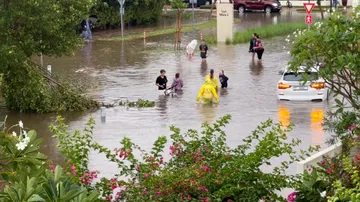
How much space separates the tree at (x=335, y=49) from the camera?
507 inches

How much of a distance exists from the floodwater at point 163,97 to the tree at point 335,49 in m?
2.78

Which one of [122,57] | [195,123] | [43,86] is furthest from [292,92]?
[122,57]

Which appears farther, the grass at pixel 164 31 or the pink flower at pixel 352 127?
the grass at pixel 164 31

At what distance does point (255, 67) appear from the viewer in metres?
37.2

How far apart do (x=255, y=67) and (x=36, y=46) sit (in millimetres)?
13011

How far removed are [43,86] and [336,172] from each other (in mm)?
17970

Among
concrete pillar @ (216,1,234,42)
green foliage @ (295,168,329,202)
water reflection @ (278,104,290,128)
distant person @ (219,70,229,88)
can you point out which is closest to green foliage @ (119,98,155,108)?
distant person @ (219,70,229,88)

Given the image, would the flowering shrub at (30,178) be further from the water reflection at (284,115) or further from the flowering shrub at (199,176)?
the water reflection at (284,115)

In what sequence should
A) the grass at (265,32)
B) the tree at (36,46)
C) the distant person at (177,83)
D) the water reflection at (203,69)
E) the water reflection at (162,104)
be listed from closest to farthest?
the tree at (36,46) → the water reflection at (162,104) → the distant person at (177,83) → the water reflection at (203,69) → the grass at (265,32)

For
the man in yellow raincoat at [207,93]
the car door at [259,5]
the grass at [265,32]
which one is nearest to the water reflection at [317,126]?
the man in yellow raincoat at [207,93]

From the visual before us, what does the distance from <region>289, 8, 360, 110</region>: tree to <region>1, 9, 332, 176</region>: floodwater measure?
2783 mm

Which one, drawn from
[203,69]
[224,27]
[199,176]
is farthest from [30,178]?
[224,27]

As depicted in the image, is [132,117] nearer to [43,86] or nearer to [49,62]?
[43,86]

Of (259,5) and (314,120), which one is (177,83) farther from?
(259,5)
